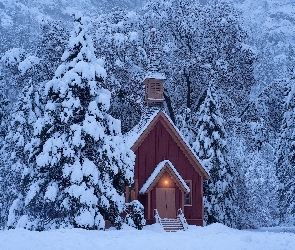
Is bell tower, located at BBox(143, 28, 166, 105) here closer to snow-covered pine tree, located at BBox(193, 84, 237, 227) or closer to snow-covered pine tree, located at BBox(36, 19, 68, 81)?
snow-covered pine tree, located at BBox(193, 84, 237, 227)

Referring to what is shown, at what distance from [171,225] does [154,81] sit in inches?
441

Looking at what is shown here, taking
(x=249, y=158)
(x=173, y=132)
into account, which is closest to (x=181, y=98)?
(x=173, y=132)

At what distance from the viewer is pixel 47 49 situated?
39906mm

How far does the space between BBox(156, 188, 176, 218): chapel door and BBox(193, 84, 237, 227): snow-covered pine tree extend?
488 cm

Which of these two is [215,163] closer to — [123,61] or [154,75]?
[154,75]

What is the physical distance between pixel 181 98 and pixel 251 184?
19.4 m

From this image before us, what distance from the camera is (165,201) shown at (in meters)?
32.9

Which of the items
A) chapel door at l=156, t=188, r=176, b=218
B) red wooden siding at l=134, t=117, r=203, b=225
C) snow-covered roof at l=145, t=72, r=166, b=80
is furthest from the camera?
snow-covered roof at l=145, t=72, r=166, b=80

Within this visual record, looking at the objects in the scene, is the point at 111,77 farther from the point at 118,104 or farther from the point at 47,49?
the point at 47,49

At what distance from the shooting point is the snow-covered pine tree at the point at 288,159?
39062 millimetres

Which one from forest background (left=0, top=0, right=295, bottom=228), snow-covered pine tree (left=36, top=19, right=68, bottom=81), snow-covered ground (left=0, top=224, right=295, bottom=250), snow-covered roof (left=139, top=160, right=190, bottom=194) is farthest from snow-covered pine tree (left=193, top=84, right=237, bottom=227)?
snow-covered ground (left=0, top=224, right=295, bottom=250)

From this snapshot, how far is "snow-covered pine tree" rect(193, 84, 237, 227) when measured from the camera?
37.1m

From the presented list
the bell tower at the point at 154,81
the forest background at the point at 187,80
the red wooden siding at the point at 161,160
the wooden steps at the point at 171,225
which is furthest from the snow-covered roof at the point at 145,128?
the wooden steps at the point at 171,225

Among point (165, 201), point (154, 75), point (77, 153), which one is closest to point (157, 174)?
point (165, 201)
